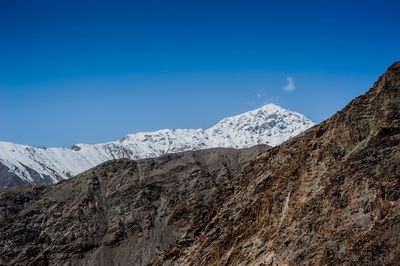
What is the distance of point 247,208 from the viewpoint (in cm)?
7188

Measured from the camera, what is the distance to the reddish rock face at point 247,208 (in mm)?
46438

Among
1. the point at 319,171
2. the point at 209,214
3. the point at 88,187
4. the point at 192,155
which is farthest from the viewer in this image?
the point at 192,155

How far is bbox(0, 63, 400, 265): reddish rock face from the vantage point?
46438mm

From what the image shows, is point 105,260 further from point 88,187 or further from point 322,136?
point 322,136

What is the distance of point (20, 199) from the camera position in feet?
481

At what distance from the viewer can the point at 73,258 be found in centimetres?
12631

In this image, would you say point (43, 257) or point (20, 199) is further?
point (20, 199)

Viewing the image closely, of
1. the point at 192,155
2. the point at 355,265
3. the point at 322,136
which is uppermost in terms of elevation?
the point at 192,155

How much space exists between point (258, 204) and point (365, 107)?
1737cm

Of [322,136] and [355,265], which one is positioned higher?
[322,136]

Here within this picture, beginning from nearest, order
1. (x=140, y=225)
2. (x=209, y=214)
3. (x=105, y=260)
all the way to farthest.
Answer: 1. (x=209, y=214)
2. (x=105, y=260)
3. (x=140, y=225)

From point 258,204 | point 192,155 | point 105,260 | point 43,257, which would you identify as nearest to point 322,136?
point 258,204

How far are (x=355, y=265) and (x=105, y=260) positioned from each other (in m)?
90.9

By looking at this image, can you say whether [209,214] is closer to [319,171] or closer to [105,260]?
[319,171]
